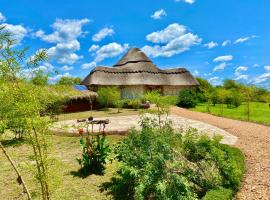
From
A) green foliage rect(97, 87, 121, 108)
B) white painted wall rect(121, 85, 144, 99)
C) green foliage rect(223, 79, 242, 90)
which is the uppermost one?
green foliage rect(223, 79, 242, 90)

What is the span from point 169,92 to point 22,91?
1359 inches

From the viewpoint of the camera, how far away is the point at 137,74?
35719mm

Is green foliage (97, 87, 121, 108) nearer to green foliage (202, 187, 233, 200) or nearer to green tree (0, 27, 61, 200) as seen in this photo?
green foliage (202, 187, 233, 200)

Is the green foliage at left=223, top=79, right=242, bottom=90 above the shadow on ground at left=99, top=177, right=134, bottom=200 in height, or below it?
above

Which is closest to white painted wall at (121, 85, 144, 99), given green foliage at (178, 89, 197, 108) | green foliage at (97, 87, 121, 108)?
green foliage at (178, 89, 197, 108)

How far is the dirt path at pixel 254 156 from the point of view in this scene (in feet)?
25.1

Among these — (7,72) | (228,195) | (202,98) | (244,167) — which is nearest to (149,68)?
(202,98)

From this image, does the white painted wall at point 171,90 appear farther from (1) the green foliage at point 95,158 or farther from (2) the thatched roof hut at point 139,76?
(1) the green foliage at point 95,158

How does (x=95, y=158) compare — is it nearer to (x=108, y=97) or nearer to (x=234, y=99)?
(x=108, y=97)

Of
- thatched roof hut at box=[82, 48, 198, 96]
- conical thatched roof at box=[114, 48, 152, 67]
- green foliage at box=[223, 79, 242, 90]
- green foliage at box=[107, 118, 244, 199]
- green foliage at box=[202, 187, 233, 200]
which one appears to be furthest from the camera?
green foliage at box=[223, 79, 242, 90]

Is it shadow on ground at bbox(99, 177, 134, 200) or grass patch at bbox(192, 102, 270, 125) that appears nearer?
shadow on ground at bbox(99, 177, 134, 200)

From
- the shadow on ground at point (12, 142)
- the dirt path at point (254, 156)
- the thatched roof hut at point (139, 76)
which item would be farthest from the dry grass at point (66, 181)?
the thatched roof hut at point (139, 76)

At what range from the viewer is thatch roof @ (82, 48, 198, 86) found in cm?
3481

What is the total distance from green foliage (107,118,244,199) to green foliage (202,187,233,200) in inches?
8.3
